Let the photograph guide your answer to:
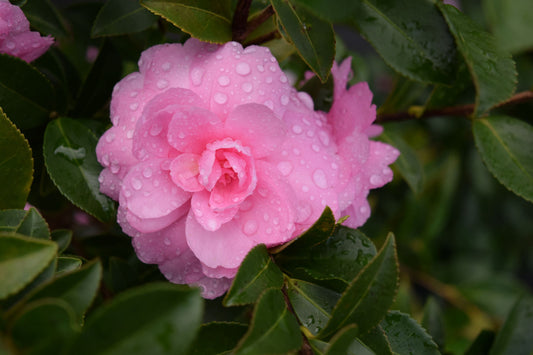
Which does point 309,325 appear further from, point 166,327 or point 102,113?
point 102,113

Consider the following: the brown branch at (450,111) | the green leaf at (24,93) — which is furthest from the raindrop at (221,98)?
the brown branch at (450,111)

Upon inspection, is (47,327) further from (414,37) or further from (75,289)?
(414,37)

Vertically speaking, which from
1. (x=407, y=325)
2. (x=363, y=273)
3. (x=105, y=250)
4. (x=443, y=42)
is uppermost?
(x=443, y=42)

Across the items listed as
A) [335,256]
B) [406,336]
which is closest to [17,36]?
[335,256]

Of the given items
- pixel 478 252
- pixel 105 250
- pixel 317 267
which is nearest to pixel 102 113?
pixel 105 250

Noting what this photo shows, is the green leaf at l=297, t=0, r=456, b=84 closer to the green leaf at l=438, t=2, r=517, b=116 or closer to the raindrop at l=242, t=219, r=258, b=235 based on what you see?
the green leaf at l=438, t=2, r=517, b=116

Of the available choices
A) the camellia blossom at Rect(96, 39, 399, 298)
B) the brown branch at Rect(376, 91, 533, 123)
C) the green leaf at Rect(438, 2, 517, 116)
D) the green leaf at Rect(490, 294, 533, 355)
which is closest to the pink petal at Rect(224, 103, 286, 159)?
the camellia blossom at Rect(96, 39, 399, 298)
